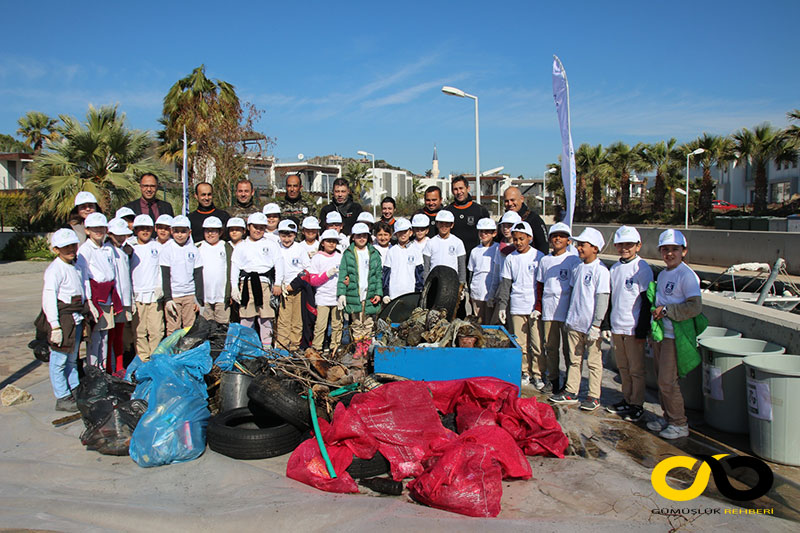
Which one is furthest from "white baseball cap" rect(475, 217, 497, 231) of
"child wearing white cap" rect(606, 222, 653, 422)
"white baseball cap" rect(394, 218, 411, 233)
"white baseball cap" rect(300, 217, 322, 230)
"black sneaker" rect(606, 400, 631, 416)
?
"black sneaker" rect(606, 400, 631, 416)

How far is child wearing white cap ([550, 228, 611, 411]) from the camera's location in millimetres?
5641

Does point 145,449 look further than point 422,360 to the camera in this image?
No

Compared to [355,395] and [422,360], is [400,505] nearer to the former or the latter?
[355,395]

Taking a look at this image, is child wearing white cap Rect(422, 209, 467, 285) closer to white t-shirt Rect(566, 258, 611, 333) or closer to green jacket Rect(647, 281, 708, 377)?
white t-shirt Rect(566, 258, 611, 333)

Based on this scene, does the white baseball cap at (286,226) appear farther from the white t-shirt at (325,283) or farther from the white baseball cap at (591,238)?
the white baseball cap at (591,238)

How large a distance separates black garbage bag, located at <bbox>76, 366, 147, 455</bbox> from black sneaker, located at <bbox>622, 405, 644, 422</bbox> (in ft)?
15.5

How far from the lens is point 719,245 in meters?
20.1

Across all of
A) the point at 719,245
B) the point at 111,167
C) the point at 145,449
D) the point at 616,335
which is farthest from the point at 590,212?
the point at 145,449

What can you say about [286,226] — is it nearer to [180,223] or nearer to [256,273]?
[256,273]

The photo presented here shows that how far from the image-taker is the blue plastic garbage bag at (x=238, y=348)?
18.6ft

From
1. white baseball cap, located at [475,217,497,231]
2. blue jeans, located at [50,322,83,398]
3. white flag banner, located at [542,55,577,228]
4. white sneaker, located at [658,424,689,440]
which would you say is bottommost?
white sneaker, located at [658,424,689,440]

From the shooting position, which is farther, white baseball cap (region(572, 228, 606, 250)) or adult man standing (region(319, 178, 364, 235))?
adult man standing (region(319, 178, 364, 235))

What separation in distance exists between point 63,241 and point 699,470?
630 centimetres

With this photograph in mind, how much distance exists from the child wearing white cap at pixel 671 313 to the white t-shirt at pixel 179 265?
18.3 ft
